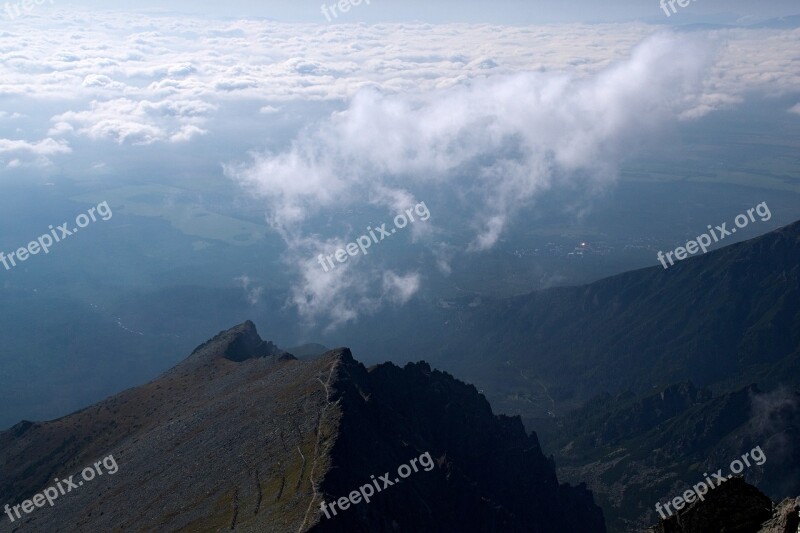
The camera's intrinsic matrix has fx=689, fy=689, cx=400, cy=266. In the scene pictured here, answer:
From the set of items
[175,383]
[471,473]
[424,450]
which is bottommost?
[471,473]

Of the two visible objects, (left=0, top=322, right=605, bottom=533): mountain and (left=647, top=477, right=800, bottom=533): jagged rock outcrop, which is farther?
(left=0, top=322, right=605, bottom=533): mountain

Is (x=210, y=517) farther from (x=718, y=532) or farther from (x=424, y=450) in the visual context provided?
(x=718, y=532)

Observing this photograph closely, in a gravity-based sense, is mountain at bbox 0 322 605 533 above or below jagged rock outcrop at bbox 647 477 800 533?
above

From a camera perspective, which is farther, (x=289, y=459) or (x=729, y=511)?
(x=289, y=459)

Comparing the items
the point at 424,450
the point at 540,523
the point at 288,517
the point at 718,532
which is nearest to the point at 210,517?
the point at 288,517

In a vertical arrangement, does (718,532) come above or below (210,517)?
below

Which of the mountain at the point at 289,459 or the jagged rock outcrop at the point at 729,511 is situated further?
the mountain at the point at 289,459

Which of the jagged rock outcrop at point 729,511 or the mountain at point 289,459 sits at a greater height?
the mountain at point 289,459

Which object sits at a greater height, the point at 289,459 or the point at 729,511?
the point at 289,459
